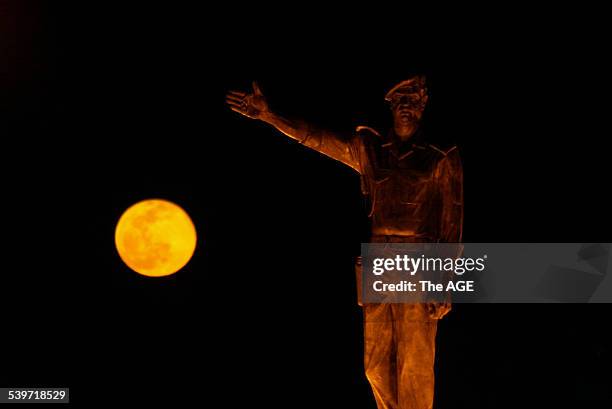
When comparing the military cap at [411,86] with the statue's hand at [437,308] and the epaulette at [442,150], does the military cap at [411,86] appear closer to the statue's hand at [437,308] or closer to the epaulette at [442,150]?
the epaulette at [442,150]

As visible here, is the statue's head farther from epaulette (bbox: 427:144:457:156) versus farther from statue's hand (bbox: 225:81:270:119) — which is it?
statue's hand (bbox: 225:81:270:119)

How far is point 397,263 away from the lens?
235 inches

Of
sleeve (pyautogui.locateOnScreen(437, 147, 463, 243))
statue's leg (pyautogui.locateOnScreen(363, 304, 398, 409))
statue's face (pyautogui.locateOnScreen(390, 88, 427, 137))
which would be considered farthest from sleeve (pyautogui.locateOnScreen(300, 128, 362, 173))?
statue's leg (pyautogui.locateOnScreen(363, 304, 398, 409))

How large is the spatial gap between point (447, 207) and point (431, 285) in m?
0.56

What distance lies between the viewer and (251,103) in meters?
6.13

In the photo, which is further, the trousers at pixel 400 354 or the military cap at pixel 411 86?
the military cap at pixel 411 86

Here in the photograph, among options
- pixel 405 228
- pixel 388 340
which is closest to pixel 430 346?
pixel 388 340

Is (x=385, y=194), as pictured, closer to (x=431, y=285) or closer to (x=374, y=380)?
(x=431, y=285)

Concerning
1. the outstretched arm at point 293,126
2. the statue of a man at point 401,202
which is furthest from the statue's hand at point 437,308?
the outstretched arm at point 293,126

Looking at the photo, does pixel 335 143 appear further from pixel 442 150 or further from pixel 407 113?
pixel 442 150

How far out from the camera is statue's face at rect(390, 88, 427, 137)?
6.08 m

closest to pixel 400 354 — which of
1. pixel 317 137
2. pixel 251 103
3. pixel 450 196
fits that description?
pixel 450 196

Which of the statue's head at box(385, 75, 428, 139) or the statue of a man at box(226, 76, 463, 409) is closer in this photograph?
the statue of a man at box(226, 76, 463, 409)

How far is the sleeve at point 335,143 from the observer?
6156 mm
